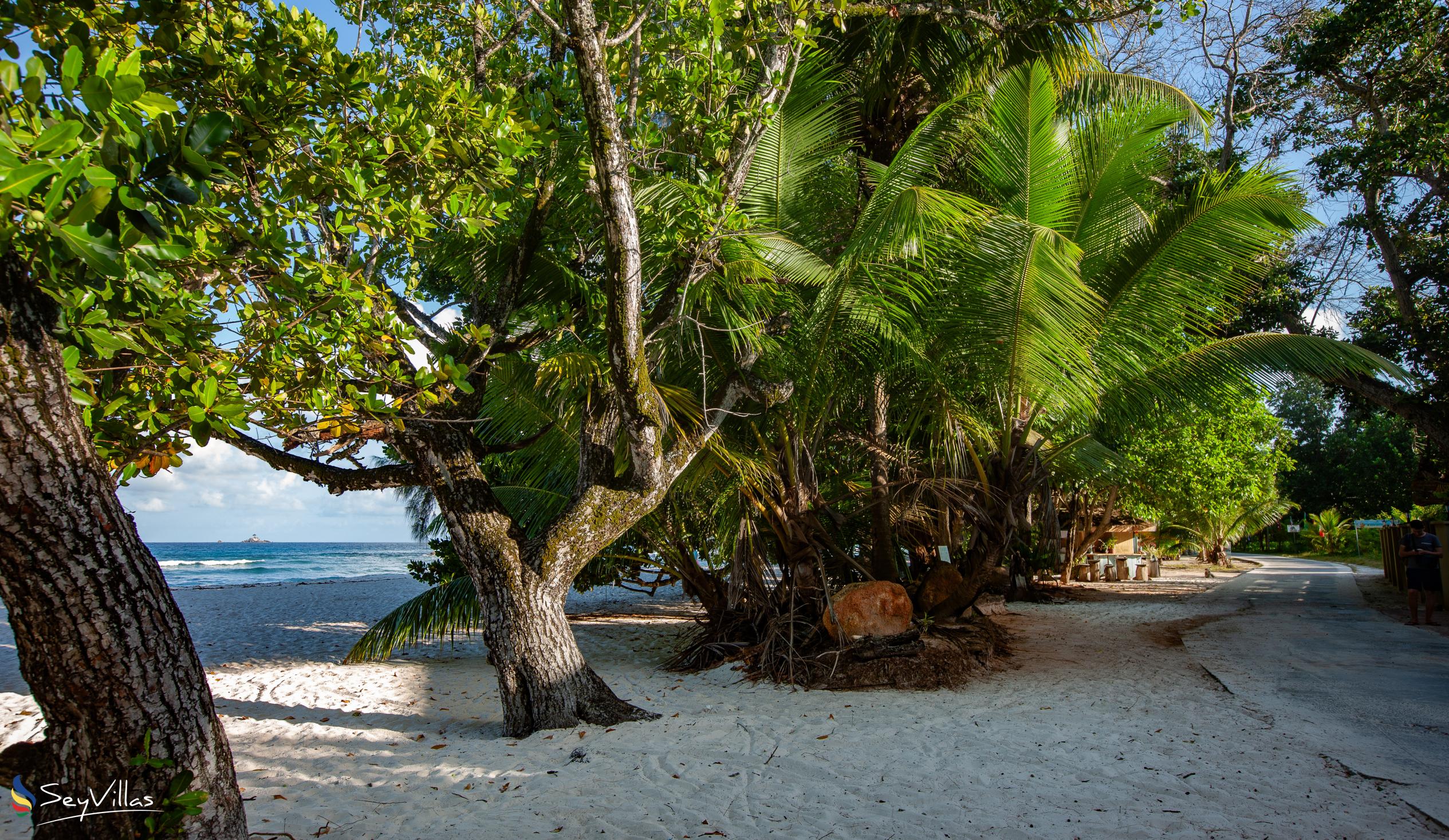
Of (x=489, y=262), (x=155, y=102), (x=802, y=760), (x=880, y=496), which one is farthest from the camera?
(x=880, y=496)

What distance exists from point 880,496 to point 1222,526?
22938mm

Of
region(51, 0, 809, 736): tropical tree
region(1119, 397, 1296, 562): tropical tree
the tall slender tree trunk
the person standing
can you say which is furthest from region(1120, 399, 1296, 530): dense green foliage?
region(51, 0, 809, 736): tropical tree

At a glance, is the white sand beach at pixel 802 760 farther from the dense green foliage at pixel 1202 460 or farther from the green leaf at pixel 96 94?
the dense green foliage at pixel 1202 460

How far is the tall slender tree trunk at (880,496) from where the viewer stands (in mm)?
7398

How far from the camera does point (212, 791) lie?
2443mm

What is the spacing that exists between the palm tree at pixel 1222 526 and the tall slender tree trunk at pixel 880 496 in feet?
53.1

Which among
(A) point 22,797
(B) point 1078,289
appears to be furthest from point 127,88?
(B) point 1078,289

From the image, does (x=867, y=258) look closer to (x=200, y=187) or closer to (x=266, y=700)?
(x=200, y=187)

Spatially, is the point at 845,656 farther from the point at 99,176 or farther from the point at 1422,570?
the point at 1422,570

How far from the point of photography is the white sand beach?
3.46 meters

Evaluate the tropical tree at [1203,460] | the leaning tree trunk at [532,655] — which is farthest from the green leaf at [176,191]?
the tropical tree at [1203,460]

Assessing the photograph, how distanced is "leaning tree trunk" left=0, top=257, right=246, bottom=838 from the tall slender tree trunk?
5816mm

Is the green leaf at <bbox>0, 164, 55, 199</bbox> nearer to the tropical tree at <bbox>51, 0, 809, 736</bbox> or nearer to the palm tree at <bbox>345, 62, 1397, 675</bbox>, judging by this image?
the tropical tree at <bbox>51, 0, 809, 736</bbox>

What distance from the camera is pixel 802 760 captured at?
4422 millimetres
